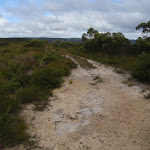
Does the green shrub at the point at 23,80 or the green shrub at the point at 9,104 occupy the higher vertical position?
the green shrub at the point at 23,80

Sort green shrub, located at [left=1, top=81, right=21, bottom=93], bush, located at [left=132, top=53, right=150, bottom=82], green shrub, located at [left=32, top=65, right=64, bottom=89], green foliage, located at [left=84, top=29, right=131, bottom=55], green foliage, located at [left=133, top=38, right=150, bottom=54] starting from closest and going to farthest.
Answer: green shrub, located at [left=1, top=81, right=21, bottom=93]
green shrub, located at [left=32, top=65, right=64, bottom=89]
bush, located at [left=132, top=53, right=150, bottom=82]
green foliage, located at [left=133, top=38, right=150, bottom=54]
green foliage, located at [left=84, top=29, right=131, bottom=55]

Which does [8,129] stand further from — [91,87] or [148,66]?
[148,66]

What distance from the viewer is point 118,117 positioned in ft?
12.2

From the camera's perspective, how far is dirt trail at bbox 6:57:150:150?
2787 mm

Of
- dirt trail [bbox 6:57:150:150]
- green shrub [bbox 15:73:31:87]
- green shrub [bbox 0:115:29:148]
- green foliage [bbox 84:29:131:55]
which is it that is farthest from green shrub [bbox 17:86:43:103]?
green foliage [bbox 84:29:131:55]

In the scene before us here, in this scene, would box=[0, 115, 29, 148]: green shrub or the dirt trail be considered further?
the dirt trail

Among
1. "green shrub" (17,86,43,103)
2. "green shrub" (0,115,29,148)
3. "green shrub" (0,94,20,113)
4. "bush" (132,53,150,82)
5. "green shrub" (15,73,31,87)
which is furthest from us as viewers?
"bush" (132,53,150,82)

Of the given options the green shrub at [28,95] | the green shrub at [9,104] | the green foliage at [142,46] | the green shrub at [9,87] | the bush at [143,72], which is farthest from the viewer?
the green foliage at [142,46]

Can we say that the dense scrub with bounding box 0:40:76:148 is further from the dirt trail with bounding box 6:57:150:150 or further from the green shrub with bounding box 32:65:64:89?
the dirt trail with bounding box 6:57:150:150

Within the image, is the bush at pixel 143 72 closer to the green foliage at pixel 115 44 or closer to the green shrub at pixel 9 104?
the green shrub at pixel 9 104

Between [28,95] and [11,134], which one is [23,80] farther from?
[11,134]

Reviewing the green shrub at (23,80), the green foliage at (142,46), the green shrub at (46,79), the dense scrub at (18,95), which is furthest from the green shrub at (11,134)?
the green foliage at (142,46)

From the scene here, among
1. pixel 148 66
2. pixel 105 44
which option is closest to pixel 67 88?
pixel 148 66

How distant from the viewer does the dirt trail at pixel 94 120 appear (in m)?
2.79
